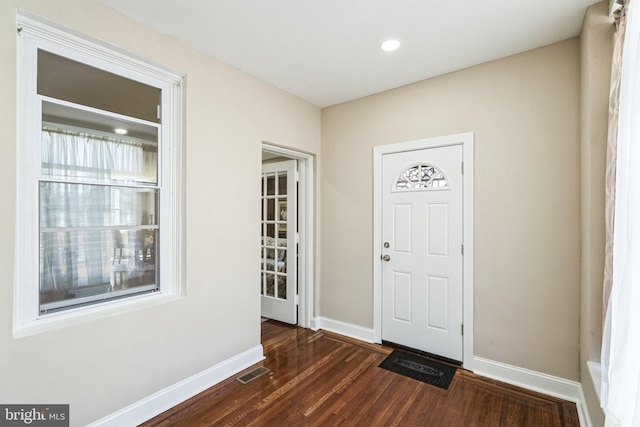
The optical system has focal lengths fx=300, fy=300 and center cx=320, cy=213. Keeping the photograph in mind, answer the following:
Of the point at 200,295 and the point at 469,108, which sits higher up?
the point at 469,108

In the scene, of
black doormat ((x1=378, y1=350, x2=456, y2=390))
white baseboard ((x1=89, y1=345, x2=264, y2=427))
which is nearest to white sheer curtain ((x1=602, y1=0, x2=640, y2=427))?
black doormat ((x1=378, y1=350, x2=456, y2=390))

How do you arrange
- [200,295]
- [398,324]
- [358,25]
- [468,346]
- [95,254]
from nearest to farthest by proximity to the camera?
[95,254]
[358,25]
[200,295]
[468,346]
[398,324]

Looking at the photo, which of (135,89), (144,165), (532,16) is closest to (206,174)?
(144,165)

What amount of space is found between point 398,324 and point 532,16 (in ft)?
9.12

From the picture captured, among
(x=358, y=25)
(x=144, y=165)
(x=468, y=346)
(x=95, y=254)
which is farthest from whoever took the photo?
(x=468, y=346)

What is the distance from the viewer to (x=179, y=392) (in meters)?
2.24

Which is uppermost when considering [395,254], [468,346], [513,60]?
[513,60]

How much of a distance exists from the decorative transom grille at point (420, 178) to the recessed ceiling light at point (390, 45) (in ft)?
3.64

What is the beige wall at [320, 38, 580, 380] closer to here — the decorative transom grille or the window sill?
the decorative transom grille

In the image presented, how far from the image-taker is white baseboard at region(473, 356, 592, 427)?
2.20 m

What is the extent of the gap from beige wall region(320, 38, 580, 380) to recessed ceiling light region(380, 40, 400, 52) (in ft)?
2.29

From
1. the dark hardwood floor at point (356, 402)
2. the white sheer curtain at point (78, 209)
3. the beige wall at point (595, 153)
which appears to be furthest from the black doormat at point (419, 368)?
the white sheer curtain at point (78, 209)

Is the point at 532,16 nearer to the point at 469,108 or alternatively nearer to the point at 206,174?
the point at 469,108

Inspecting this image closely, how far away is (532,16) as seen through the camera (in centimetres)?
200
